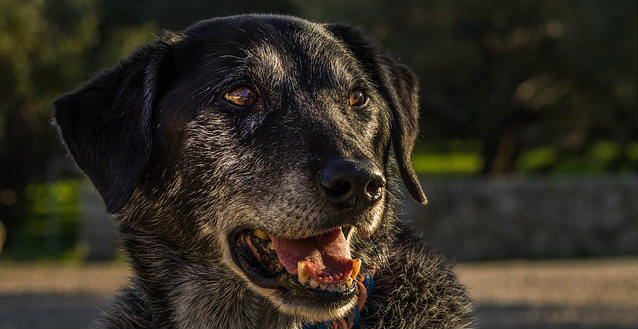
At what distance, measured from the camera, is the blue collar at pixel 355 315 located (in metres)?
4.09

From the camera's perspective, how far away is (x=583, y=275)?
14.7 meters

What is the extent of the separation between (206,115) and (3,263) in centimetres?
1292

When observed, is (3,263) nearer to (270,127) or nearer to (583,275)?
(583,275)

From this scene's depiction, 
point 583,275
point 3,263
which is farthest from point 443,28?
point 3,263

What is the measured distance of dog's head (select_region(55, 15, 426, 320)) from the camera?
12.7ft

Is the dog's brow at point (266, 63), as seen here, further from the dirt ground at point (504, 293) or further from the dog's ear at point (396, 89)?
the dirt ground at point (504, 293)

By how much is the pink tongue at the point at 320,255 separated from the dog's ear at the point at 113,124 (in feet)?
2.53

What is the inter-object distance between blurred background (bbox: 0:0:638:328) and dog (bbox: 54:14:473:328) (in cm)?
606

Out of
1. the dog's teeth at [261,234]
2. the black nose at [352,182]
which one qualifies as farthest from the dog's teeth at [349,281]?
the dog's teeth at [261,234]

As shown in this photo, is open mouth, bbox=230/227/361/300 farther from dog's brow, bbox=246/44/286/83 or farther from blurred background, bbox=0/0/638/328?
blurred background, bbox=0/0/638/328

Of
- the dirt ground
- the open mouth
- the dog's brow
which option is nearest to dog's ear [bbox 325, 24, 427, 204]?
the dog's brow

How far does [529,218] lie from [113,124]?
14.6 m

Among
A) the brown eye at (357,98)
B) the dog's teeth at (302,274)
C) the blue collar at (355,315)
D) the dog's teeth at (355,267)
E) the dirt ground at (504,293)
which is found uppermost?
the brown eye at (357,98)

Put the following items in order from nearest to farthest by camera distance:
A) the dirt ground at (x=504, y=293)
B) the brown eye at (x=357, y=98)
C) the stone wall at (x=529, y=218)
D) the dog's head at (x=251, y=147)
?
1. the dog's head at (x=251, y=147)
2. the brown eye at (x=357, y=98)
3. the dirt ground at (x=504, y=293)
4. the stone wall at (x=529, y=218)
